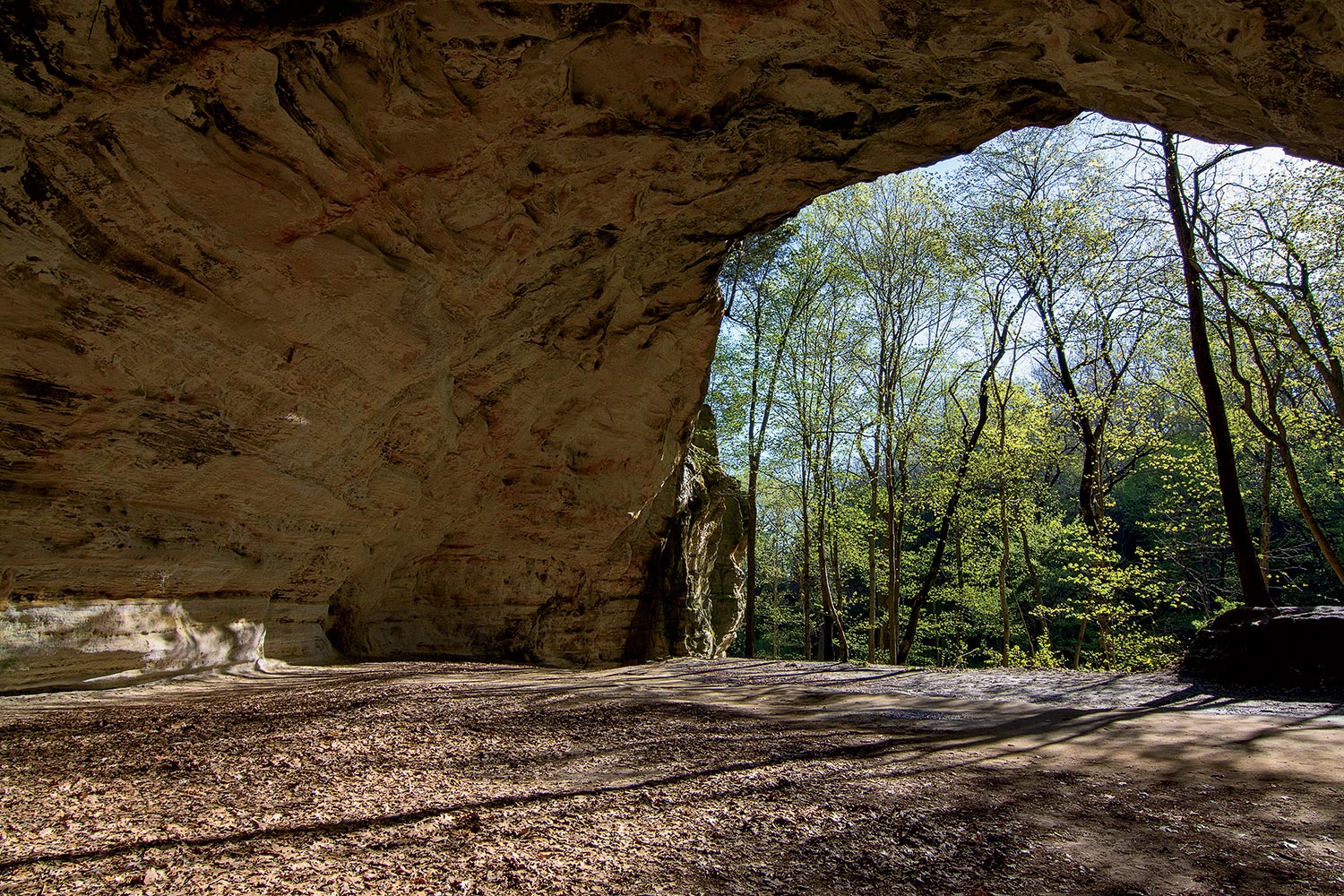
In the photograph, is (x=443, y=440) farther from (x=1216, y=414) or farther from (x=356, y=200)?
(x=1216, y=414)

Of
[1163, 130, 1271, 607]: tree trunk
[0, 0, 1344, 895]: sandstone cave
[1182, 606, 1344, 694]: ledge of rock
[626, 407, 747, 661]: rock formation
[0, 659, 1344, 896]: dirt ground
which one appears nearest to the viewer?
[0, 659, 1344, 896]: dirt ground

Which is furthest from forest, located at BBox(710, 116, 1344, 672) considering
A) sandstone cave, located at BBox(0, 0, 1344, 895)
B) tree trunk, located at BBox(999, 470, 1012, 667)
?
sandstone cave, located at BBox(0, 0, 1344, 895)

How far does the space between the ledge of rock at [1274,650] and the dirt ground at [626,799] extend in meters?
2.46

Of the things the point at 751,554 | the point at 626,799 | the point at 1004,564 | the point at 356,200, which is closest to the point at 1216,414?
the point at 1004,564

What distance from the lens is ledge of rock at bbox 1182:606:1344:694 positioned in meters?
7.14

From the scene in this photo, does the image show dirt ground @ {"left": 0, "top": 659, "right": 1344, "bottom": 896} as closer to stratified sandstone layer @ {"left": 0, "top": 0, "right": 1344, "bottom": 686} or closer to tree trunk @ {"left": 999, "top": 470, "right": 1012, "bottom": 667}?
stratified sandstone layer @ {"left": 0, "top": 0, "right": 1344, "bottom": 686}

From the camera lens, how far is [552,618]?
37.5 ft

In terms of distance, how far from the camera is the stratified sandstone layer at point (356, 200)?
3.95 meters

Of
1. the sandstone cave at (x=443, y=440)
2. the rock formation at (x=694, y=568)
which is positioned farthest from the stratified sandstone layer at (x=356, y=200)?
the rock formation at (x=694, y=568)

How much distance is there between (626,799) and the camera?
10.1ft

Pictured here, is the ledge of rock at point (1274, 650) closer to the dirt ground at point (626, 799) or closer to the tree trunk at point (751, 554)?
the dirt ground at point (626, 799)

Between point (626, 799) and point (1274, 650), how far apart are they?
26.7 ft

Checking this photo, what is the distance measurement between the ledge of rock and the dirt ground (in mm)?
2463

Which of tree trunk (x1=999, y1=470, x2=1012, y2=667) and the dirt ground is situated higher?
tree trunk (x1=999, y1=470, x2=1012, y2=667)
